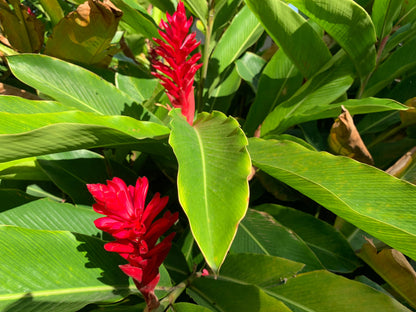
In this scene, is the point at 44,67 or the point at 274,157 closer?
the point at 274,157

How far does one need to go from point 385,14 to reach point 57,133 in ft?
2.56

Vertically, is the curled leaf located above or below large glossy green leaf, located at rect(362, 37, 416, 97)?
below

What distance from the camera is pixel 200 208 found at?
1.45 feet

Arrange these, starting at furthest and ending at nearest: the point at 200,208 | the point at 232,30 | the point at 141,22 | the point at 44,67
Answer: the point at 232,30 → the point at 141,22 → the point at 44,67 → the point at 200,208

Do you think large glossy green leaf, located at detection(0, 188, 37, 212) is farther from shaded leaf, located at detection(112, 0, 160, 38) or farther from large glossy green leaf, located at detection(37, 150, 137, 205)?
shaded leaf, located at detection(112, 0, 160, 38)

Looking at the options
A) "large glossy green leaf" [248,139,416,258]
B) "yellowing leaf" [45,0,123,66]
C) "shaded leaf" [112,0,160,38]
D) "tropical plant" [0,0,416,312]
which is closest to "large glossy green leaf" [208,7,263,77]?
"tropical plant" [0,0,416,312]

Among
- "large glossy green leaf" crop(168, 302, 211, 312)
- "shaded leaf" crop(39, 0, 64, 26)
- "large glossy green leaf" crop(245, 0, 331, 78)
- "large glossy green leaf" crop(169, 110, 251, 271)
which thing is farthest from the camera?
"shaded leaf" crop(39, 0, 64, 26)

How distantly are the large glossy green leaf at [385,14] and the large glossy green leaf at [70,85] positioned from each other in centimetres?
59

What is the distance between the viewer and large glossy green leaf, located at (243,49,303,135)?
100 centimetres

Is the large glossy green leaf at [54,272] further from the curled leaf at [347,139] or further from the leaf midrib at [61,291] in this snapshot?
the curled leaf at [347,139]

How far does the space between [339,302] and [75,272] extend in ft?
1.41

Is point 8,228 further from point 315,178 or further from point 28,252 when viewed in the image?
point 315,178

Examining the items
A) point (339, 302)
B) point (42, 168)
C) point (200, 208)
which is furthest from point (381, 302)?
point (42, 168)

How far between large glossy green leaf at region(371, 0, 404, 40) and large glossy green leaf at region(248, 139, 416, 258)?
464 mm
